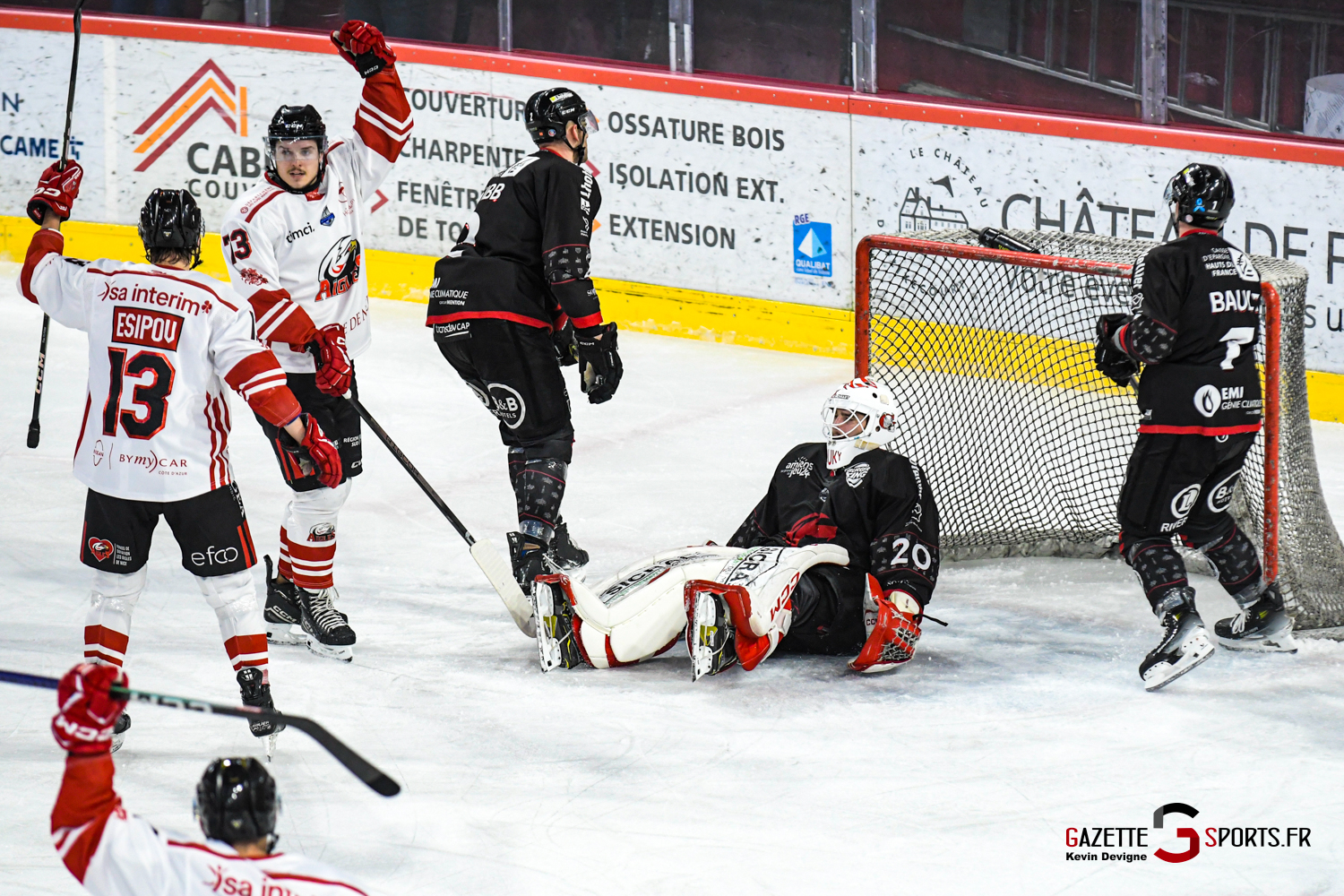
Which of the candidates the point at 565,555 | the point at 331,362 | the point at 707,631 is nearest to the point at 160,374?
the point at 331,362

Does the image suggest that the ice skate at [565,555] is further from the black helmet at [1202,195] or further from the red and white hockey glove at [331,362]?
the black helmet at [1202,195]

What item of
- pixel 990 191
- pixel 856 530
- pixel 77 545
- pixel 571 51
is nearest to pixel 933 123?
pixel 990 191

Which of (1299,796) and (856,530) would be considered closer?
(1299,796)

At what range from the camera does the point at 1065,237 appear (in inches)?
216

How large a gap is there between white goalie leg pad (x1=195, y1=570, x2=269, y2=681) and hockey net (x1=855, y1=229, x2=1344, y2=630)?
2.17 metres

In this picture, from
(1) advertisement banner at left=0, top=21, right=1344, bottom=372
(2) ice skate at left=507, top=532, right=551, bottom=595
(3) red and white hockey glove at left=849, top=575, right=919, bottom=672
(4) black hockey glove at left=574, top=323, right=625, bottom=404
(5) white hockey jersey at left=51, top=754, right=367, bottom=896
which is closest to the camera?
(5) white hockey jersey at left=51, top=754, right=367, bottom=896

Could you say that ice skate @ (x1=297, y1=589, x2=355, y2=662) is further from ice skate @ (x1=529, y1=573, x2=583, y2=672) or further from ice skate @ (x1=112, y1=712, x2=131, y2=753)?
ice skate @ (x1=112, y1=712, x2=131, y2=753)

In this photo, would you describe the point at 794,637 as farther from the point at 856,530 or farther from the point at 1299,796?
the point at 1299,796

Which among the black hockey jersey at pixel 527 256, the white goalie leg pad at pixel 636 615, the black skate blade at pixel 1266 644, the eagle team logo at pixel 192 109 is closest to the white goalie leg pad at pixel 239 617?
the white goalie leg pad at pixel 636 615

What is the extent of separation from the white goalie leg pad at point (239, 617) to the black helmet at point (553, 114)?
1.65m

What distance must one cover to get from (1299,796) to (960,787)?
0.72 metres

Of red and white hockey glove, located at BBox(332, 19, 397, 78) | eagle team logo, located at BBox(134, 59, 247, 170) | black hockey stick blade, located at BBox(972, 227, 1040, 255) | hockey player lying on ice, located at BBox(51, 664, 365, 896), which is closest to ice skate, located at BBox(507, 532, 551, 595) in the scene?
red and white hockey glove, located at BBox(332, 19, 397, 78)

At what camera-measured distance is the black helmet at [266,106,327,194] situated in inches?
172

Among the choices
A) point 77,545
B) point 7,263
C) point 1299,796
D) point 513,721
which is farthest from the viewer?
point 7,263
